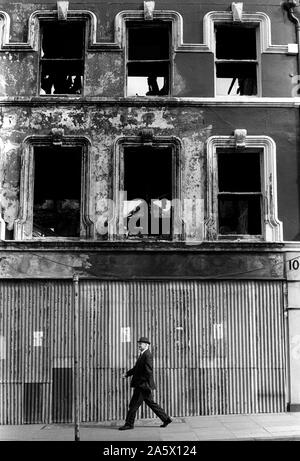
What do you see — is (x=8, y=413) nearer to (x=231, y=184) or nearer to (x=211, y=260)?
(x=211, y=260)

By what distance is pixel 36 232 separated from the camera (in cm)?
1501

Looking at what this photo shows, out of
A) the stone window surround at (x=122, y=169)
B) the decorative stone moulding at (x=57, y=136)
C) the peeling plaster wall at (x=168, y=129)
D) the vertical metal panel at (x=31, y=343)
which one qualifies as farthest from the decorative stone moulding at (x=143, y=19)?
the vertical metal panel at (x=31, y=343)

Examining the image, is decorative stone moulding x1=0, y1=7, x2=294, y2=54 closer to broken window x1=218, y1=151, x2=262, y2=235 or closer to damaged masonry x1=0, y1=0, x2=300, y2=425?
damaged masonry x1=0, y1=0, x2=300, y2=425

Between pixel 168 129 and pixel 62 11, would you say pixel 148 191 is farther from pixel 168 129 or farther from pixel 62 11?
pixel 62 11

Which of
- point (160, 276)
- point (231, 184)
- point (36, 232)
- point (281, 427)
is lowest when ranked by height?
point (281, 427)

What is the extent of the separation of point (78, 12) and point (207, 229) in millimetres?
6043

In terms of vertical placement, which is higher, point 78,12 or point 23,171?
point 78,12

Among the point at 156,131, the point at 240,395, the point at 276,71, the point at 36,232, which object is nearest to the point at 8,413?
the point at 36,232

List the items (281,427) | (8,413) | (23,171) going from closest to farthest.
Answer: (281,427) → (8,413) → (23,171)

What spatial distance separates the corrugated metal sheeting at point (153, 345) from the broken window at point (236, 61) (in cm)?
476

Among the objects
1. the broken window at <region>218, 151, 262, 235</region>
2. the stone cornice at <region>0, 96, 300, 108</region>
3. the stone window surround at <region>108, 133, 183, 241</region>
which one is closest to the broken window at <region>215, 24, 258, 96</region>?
the stone cornice at <region>0, 96, 300, 108</region>

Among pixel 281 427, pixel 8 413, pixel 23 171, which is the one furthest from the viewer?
pixel 23 171

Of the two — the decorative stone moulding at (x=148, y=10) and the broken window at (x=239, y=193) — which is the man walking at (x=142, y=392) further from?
the decorative stone moulding at (x=148, y=10)

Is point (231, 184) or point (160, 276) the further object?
point (231, 184)
